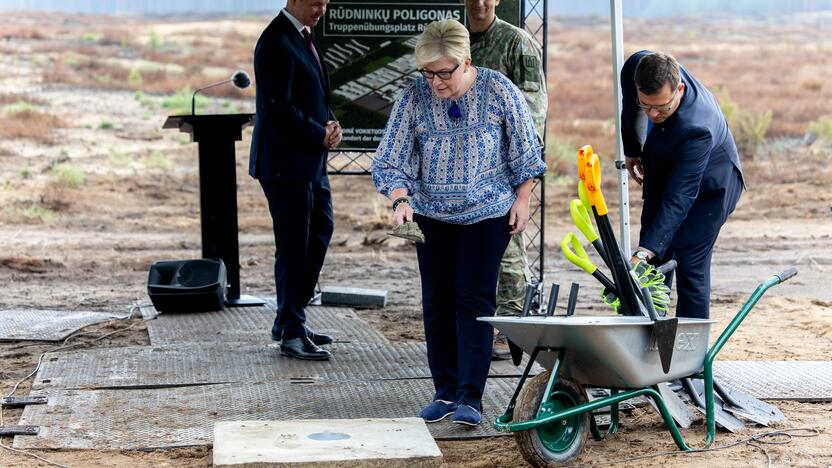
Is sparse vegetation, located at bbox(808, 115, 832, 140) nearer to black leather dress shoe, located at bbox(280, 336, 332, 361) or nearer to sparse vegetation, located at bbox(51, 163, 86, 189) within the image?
sparse vegetation, located at bbox(51, 163, 86, 189)

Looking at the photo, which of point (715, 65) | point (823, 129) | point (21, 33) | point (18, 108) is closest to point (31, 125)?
point (18, 108)

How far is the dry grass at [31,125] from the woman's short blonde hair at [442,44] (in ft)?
52.2

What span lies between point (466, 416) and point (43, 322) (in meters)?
3.68

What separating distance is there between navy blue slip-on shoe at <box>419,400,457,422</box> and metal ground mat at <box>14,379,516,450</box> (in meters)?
0.04

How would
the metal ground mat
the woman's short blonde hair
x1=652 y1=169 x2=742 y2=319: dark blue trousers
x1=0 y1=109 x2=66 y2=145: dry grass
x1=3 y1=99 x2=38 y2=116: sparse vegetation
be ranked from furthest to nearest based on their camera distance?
x1=3 y1=99 x2=38 y2=116: sparse vegetation, x1=0 y1=109 x2=66 y2=145: dry grass, x1=652 y1=169 x2=742 y2=319: dark blue trousers, the metal ground mat, the woman's short blonde hair

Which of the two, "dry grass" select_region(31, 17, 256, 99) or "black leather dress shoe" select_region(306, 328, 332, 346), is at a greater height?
"dry grass" select_region(31, 17, 256, 99)

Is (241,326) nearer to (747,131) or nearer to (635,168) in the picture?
(635,168)

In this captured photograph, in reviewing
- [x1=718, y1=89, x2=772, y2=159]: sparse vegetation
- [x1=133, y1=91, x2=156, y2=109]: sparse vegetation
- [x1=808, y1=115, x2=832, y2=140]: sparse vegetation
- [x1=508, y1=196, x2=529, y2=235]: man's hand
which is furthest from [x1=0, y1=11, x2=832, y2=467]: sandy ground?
[x1=508, y1=196, x2=529, y2=235]: man's hand

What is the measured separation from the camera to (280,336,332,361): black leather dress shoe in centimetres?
656

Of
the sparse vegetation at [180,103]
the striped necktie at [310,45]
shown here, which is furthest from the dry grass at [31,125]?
the striped necktie at [310,45]

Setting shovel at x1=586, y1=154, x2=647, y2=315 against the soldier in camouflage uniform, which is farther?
the soldier in camouflage uniform

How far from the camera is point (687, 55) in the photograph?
129 ft

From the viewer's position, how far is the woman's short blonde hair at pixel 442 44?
15.9 ft

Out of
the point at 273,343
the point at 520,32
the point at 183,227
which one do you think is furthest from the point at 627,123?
the point at 183,227
